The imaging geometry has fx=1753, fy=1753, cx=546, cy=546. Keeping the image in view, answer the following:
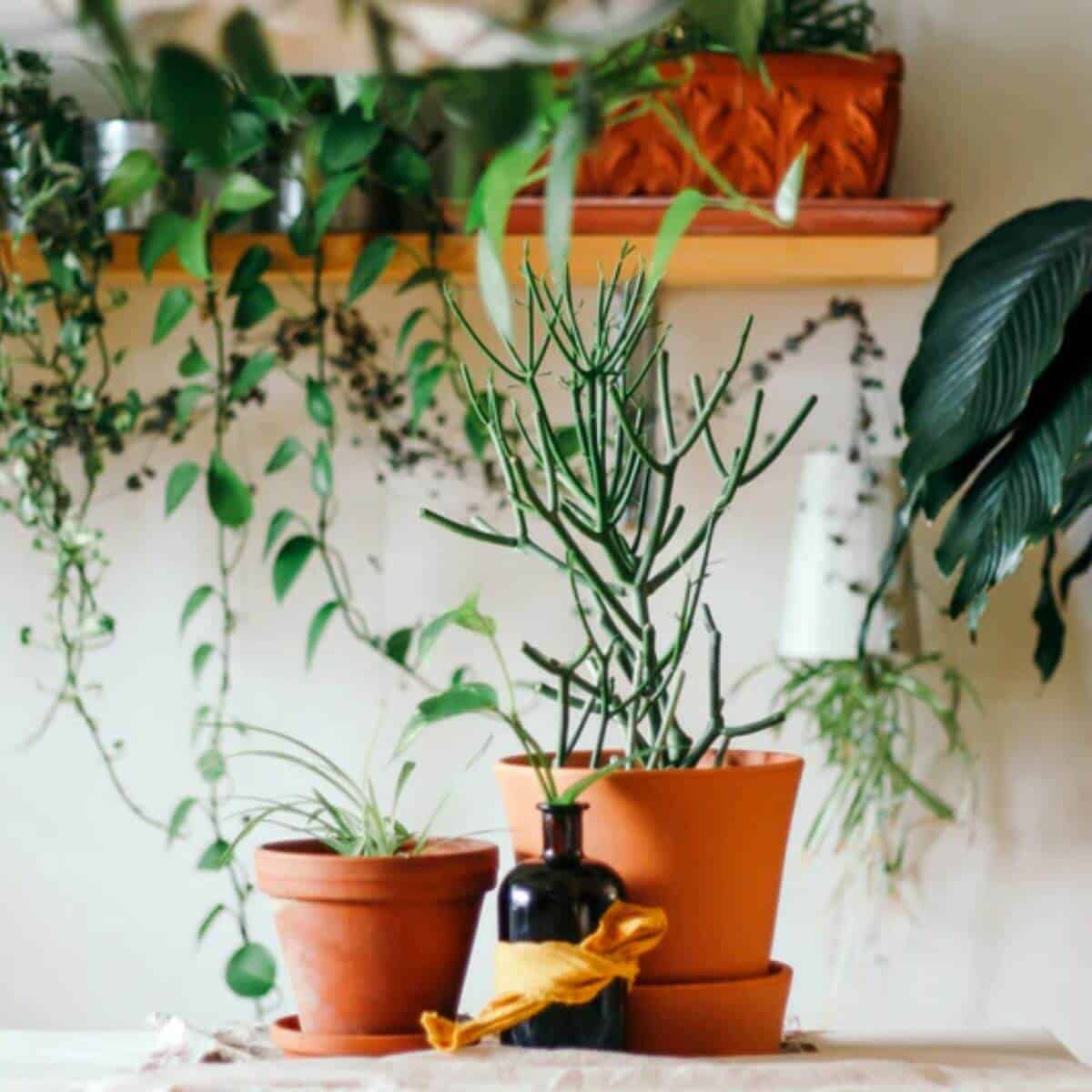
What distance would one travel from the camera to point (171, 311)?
2082 mm

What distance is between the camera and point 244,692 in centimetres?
219

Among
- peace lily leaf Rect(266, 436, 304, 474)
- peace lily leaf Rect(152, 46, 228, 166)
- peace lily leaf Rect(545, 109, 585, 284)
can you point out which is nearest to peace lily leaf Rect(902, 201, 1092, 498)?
peace lily leaf Rect(266, 436, 304, 474)

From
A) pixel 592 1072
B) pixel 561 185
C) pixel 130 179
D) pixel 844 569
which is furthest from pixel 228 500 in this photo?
pixel 561 185

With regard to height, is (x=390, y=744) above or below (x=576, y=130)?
below

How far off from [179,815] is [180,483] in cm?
40

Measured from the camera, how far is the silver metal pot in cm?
203

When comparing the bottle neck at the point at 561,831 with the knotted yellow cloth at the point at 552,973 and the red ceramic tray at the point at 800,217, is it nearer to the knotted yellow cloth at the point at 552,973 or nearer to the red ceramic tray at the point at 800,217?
the knotted yellow cloth at the point at 552,973

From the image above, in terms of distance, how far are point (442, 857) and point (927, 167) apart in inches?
60.4

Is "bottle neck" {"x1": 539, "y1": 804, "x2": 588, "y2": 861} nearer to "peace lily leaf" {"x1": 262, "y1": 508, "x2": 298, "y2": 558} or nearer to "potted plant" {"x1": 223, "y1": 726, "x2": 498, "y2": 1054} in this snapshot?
"potted plant" {"x1": 223, "y1": 726, "x2": 498, "y2": 1054}

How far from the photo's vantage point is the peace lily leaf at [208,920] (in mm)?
2066

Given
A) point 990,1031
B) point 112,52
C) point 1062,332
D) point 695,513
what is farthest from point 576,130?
point 695,513

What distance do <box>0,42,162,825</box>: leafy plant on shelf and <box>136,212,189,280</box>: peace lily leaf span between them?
6cm

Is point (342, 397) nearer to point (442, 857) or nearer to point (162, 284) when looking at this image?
point (162, 284)

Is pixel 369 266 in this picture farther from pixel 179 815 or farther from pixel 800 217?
pixel 179 815
